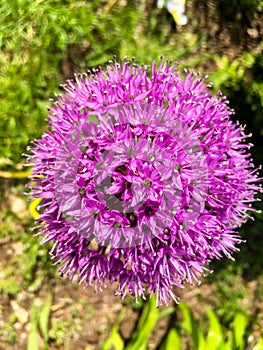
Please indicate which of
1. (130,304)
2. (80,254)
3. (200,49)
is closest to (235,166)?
(80,254)

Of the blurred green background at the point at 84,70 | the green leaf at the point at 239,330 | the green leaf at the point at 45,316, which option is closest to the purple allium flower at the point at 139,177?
the blurred green background at the point at 84,70

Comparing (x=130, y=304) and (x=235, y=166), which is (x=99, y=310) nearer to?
(x=130, y=304)

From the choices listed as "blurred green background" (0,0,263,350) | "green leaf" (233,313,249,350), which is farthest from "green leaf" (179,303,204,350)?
"green leaf" (233,313,249,350)

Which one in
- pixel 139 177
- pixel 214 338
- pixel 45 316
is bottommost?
pixel 45 316

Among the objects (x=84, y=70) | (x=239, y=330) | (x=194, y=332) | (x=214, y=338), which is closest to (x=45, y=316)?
(x=194, y=332)

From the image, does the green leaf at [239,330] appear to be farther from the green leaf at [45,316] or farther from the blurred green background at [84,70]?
the green leaf at [45,316]

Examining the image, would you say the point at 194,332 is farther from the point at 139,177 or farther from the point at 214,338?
the point at 139,177
